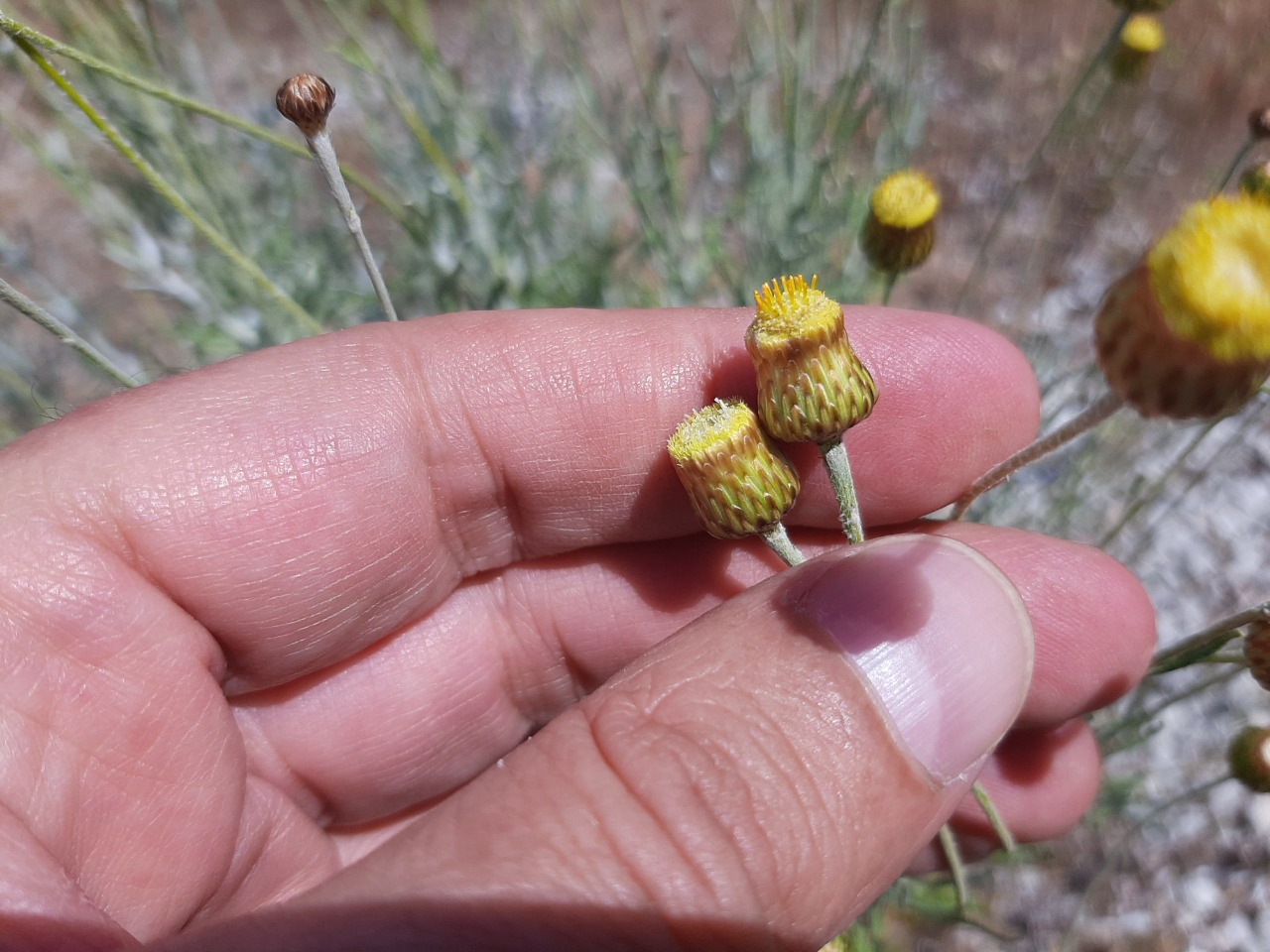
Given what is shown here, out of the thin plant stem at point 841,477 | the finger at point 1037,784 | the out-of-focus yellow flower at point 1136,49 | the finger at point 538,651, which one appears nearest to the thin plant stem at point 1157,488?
the finger at point 538,651

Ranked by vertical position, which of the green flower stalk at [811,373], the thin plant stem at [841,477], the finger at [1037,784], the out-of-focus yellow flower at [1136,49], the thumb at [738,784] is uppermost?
the out-of-focus yellow flower at [1136,49]

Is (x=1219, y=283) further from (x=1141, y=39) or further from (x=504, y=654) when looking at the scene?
(x=1141, y=39)

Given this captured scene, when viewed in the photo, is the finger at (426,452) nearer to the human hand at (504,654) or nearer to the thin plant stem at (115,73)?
the human hand at (504,654)

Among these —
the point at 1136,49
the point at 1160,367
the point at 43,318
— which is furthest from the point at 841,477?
the point at 1136,49

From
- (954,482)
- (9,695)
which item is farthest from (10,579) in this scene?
(954,482)

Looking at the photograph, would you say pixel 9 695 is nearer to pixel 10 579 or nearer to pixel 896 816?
pixel 10 579

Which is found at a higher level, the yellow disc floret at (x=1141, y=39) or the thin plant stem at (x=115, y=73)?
the thin plant stem at (x=115, y=73)

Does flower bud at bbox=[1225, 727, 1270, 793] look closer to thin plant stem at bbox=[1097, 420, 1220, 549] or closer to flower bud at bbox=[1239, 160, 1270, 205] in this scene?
thin plant stem at bbox=[1097, 420, 1220, 549]
